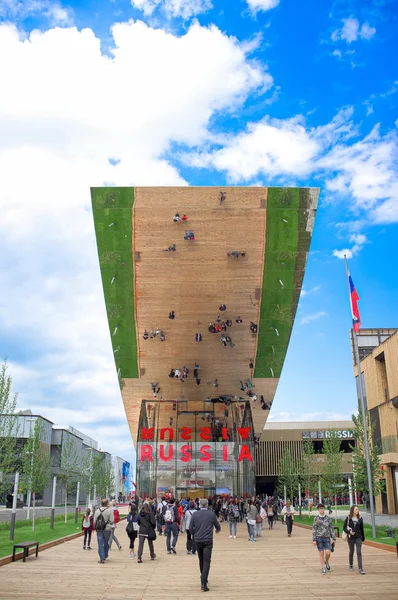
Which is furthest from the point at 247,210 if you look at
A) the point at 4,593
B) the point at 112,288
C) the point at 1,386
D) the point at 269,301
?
the point at 4,593

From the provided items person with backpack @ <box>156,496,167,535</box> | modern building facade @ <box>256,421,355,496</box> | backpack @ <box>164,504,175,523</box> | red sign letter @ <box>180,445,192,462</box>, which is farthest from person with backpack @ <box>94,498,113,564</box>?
modern building facade @ <box>256,421,355,496</box>

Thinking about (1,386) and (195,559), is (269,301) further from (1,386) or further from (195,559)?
(195,559)

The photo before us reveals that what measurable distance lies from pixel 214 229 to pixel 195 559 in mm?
13694

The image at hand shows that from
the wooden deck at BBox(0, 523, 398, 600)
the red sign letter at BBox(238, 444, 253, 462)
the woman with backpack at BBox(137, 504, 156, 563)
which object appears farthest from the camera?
the red sign letter at BBox(238, 444, 253, 462)

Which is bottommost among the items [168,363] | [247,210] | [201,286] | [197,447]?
[197,447]

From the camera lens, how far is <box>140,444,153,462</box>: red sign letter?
37.1 m

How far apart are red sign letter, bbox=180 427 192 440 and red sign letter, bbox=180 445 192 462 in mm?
1005

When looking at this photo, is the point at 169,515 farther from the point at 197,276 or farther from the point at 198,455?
the point at 198,455

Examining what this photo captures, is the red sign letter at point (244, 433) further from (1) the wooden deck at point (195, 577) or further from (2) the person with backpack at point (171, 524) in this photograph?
(2) the person with backpack at point (171, 524)

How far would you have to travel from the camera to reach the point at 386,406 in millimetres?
39656

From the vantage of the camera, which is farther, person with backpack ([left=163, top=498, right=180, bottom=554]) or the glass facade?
the glass facade

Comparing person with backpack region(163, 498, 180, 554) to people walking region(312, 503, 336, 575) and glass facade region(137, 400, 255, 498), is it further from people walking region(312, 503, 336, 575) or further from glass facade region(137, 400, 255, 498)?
glass facade region(137, 400, 255, 498)

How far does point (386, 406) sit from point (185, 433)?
1382 cm

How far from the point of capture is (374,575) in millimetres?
11070
